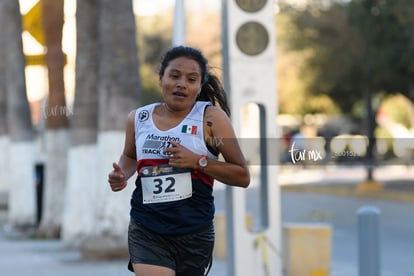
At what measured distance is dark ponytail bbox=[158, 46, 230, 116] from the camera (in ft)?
17.0

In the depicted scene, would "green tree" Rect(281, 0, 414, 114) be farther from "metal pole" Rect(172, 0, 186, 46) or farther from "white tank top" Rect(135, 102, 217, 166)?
"white tank top" Rect(135, 102, 217, 166)

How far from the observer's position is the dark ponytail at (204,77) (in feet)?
17.0

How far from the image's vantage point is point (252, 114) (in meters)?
55.1

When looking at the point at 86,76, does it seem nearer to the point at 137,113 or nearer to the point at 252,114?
the point at 137,113

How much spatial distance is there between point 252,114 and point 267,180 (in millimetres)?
45080

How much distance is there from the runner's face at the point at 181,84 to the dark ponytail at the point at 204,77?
5 cm

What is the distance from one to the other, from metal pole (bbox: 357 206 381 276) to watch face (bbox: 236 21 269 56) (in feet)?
8.72

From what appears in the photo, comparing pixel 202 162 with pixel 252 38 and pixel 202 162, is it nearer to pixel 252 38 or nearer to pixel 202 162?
pixel 202 162

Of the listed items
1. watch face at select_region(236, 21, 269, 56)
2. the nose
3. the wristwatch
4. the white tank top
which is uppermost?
watch face at select_region(236, 21, 269, 56)

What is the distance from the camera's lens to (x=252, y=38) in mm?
10039

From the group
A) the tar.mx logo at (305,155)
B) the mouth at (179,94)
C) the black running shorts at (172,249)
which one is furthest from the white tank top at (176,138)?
the tar.mx logo at (305,155)

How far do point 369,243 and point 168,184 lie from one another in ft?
10.9

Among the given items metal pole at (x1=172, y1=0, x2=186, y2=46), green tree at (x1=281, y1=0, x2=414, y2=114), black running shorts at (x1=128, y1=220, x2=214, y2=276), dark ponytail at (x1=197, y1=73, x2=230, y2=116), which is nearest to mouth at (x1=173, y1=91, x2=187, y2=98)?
dark ponytail at (x1=197, y1=73, x2=230, y2=116)

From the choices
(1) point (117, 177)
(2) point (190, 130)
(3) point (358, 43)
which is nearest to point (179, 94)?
(2) point (190, 130)
